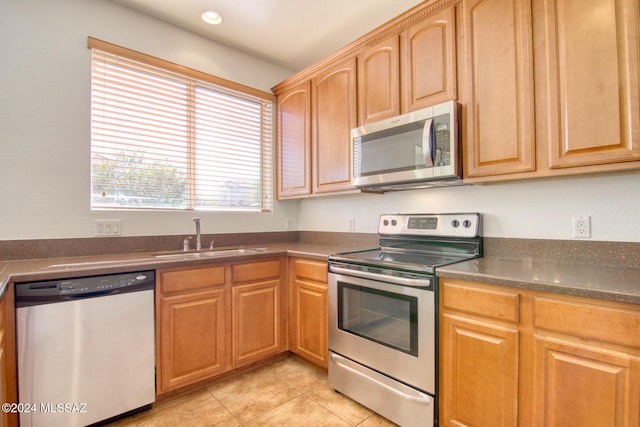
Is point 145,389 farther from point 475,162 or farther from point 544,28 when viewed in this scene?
point 544,28

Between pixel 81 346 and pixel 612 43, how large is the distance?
2929 mm

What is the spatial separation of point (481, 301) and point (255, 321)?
5.25 feet

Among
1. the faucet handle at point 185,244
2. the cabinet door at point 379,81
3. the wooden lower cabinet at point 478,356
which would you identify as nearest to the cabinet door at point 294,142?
the cabinet door at point 379,81

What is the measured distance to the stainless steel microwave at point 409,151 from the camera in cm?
179

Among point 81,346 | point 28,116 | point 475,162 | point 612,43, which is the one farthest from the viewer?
point 28,116

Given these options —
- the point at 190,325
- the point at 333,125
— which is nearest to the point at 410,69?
the point at 333,125

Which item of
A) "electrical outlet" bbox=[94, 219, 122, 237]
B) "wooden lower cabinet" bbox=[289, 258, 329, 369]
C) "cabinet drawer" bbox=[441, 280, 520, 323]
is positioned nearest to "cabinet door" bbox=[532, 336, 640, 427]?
"cabinet drawer" bbox=[441, 280, 520, 323]

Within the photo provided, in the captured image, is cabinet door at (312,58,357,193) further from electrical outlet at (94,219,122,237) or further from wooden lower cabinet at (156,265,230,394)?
electrical outlet at (94,219,122,237)

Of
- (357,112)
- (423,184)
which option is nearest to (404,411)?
(423,184)

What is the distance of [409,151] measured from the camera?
197cm

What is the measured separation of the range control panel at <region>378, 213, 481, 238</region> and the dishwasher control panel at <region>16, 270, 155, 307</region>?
168 cm

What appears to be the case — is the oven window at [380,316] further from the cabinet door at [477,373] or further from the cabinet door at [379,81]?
the cabinet door at [379,81]

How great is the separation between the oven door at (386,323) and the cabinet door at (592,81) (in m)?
0.95

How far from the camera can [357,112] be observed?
2367 mm
